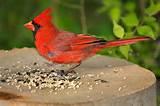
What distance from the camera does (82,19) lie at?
5.93m

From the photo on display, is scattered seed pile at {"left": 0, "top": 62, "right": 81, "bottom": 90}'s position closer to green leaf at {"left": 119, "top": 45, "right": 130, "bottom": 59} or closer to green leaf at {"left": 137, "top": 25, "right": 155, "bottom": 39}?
green leaf at {"left": 119, "top": 45, "right": 130, "bottom": 59}

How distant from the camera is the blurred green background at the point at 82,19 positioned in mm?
5449

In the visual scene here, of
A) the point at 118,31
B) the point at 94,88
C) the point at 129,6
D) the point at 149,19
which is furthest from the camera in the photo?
the point at 129,6

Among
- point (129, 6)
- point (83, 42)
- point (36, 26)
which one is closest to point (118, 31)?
point (83, 42)

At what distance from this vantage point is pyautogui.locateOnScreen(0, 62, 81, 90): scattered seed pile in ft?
12.2

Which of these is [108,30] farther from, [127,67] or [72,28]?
[127,67]

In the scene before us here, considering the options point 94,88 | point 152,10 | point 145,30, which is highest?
point 152,10

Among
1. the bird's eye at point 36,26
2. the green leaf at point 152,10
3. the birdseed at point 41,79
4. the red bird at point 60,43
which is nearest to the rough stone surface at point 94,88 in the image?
the birdseed at point 41,79

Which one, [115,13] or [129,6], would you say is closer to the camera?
[115,13]

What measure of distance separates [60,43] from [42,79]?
0.23 metres

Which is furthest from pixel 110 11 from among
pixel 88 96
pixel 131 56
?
pixel 88 96

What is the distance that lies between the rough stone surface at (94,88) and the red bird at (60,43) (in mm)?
147

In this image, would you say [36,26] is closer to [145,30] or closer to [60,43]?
[60,43]

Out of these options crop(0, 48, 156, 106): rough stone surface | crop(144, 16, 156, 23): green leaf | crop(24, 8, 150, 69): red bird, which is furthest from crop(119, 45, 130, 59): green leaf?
crop(24, 8, 150, 69): red bird
